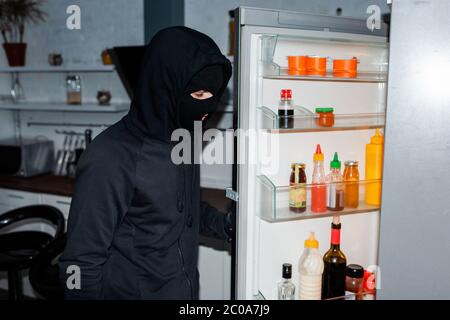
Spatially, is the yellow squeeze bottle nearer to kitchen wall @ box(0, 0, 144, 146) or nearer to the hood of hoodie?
the hood of hoodie

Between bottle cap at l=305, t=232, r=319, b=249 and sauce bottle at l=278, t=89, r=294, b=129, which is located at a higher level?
sauce bottle at l=278, t=89, r=294, b=129

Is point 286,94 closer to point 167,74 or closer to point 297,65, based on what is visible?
point 297,65

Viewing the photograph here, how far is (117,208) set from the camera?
1.37 metres

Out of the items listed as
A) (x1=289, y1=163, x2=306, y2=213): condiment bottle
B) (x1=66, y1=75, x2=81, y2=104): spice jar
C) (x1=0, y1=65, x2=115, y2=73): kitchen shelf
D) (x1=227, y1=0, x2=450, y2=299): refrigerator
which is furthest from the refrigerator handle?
(x1=66, y1=75, x2=81, y2=104): spice jar

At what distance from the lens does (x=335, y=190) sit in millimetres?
1436

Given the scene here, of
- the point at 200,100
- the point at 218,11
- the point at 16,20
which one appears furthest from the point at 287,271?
the point at 16,20

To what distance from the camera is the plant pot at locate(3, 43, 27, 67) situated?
338 cm

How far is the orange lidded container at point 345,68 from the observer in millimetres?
1407

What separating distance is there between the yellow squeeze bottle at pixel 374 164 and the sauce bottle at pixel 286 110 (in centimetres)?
36

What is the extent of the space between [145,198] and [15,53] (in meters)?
2.53

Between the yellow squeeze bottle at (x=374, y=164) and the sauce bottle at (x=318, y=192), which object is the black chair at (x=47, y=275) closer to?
the sauce bottle at (x=318, y=192)

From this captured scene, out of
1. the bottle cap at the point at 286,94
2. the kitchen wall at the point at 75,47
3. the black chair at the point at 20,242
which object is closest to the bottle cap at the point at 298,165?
the bottle cap at the point at 286,94

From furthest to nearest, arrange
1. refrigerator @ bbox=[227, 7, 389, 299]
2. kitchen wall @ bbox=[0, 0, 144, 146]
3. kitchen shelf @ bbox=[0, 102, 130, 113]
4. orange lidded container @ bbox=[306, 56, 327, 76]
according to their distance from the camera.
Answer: kitchen wall @ bbox=[0, 0, 144, 146] < kitchen shelf @ bbox=[0, 102, 130, 113] < orange lidded container @ bbox=[306, 56, 327, 76] < refrigerator @ bbox=[227, 7, 389, 299]

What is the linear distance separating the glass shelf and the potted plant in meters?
2.73
